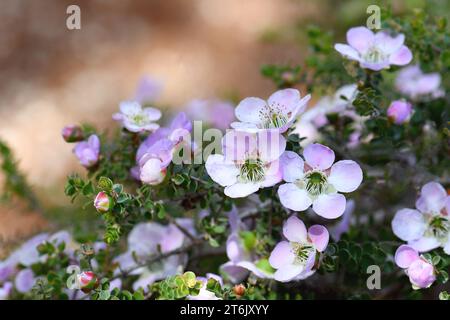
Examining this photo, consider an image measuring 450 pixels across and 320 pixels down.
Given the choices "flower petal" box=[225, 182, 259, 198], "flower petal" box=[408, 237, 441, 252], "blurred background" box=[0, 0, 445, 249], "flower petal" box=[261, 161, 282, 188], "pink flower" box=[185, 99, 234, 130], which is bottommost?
"flower petal" box=[408, 237, 441, 252]

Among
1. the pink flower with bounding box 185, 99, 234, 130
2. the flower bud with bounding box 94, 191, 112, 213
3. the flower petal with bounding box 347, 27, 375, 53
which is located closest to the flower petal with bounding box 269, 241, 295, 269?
the flower bud with bounding box 94, 191, 112, 213

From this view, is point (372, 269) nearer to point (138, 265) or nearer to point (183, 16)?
point (138, 265)

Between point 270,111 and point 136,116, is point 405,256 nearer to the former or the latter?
point 270,111

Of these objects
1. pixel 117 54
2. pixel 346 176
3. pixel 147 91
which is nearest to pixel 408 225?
pixel 346 176

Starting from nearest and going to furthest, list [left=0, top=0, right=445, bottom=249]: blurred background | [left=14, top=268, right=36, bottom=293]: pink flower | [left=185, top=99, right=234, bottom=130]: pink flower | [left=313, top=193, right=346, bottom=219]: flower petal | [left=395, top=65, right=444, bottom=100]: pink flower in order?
[left=313, top=193, right=346, bottom=219]: flower petal, [left=14, top=268, right=36, bottom=293]: pink flower, [left=395, top=65, right=444, bottom=100]: pink flower, [left=185, top=99, right=234, bottom=130]: pink flower, [left=0, top=0, right=445, bottom=249]: blurred background

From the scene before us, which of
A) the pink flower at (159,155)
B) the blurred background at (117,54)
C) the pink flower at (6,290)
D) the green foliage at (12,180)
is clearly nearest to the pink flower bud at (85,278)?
the pink flower at (159,155)

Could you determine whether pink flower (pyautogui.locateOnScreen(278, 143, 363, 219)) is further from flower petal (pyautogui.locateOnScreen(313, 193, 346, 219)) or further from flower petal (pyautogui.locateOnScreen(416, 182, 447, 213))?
flower petal (pyautogui.locateOnScreen(416, 182, 447, 213))

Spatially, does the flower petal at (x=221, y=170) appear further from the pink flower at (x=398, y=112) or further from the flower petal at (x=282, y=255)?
the pink flower at (x=398, y=112)
